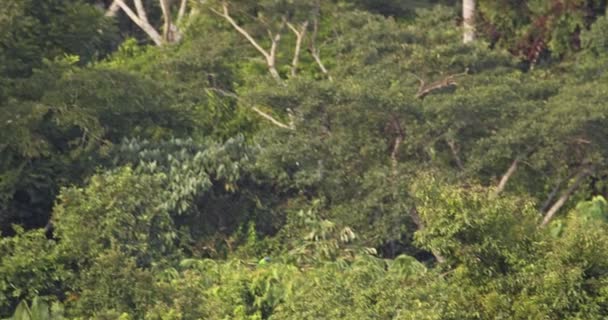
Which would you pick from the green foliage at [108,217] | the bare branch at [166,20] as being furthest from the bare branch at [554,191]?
the bare branch at [166,20]

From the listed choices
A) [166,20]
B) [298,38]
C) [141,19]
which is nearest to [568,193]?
[298,38]

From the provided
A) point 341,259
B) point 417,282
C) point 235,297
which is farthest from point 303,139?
point 417,282

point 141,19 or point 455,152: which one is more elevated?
point 141,19

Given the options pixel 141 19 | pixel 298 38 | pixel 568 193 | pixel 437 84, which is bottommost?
pixel 568 193

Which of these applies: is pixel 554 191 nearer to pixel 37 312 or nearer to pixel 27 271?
pixel 27 271

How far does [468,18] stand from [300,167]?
27.5ft

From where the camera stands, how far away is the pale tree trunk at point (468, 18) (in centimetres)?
3363

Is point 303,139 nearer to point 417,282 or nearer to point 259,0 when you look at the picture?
point 259,0

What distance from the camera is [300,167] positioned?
27.6 metres

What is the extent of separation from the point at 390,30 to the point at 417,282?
11.6 metres

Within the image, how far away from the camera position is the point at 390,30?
3069cm

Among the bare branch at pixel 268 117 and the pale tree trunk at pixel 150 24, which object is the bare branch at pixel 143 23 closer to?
the pale tree trunk at pixel 150 24

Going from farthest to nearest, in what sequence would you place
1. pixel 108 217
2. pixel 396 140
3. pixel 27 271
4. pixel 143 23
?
pixel 143 23 < pixel 396 140 < pixel 108 217 < pixel 27 271

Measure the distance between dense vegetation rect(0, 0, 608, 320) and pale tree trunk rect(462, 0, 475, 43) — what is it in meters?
1.00
